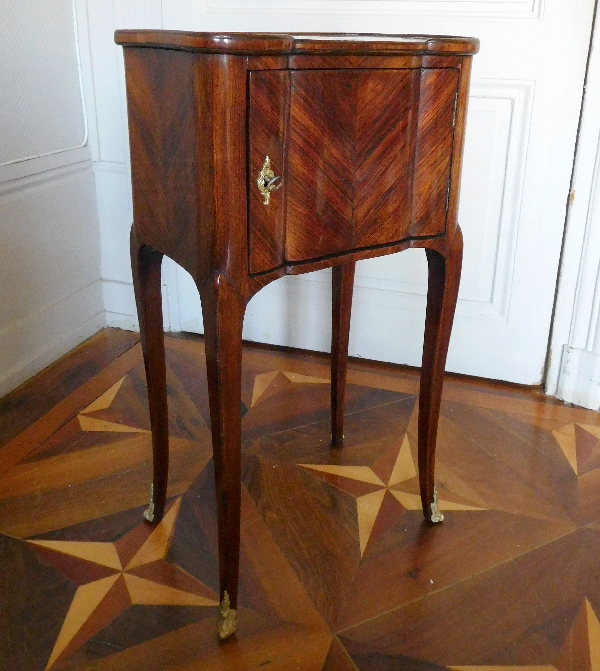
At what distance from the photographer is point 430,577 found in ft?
3.35

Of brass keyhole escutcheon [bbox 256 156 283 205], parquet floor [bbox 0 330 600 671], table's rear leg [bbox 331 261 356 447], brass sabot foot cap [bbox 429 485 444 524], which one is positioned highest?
brass keyhole escutcheon [bbox 256 156 283 205]

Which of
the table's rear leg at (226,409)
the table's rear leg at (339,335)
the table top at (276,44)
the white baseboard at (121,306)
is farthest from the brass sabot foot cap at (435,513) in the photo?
the white baseboard at (121,306)

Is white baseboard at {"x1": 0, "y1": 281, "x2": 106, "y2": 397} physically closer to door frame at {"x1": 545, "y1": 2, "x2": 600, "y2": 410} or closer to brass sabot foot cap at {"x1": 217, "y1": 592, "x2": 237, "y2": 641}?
brass sabot foot cap at {"x1": 217, "y1": 592, "x2": 237, "y2": 641}

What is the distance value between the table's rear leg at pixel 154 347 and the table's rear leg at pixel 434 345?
397 mm

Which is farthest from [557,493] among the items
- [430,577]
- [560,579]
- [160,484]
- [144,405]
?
[144,405]

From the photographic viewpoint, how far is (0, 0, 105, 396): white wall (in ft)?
4.84

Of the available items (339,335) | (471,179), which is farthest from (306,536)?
(471,179)

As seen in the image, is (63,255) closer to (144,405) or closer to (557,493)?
(144,405)

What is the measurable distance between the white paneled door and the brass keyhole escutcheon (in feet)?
2.87

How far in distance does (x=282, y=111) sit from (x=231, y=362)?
29 centimetres

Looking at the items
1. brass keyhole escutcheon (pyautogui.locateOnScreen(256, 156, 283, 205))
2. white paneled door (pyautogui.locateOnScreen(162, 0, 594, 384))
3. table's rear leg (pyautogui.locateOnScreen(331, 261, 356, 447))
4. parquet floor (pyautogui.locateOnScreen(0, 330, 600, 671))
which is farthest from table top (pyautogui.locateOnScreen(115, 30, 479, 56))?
parquet floor (pyautogui.locateOnScreen(0, 330, 600, 671))

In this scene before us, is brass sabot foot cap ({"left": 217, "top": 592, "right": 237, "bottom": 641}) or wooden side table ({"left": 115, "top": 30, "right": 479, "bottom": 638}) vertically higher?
wooden side table ({"left": 115, "top": 30, "right": 479, "bottom": 638})

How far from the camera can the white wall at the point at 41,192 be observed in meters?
1.48

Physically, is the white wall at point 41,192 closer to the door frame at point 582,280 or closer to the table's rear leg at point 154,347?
the table's rear leg at point 154,347
